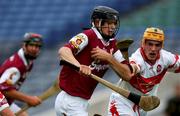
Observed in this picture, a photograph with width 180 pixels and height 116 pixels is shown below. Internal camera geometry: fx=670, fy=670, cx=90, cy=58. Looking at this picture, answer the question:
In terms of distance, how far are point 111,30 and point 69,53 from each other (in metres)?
0.58

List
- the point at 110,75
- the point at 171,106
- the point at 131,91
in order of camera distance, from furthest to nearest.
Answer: the point at 110,75, the point at 171,106, the point at 131,91

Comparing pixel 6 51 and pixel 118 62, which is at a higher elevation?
pixel 118 62

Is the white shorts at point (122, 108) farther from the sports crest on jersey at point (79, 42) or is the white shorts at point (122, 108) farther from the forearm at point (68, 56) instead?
the forearm at point (68, 56)

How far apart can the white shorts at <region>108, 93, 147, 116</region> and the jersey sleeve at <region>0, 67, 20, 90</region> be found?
2.05m

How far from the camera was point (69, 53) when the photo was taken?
692 centimetres

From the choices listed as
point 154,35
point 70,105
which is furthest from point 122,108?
point 154,35

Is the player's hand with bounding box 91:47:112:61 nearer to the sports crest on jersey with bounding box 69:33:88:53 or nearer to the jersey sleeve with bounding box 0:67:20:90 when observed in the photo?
the sports crest on jersey with bounding box 69:33:88:53

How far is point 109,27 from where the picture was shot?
721 cm

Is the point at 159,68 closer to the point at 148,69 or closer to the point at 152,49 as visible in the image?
the point at 148,69

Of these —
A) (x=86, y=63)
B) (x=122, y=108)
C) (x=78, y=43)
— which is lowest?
(x=122, y=108)

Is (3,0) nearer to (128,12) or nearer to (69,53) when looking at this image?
(128,12)

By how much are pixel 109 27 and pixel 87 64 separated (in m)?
0.46

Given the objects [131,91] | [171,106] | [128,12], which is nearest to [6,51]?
[128,12]

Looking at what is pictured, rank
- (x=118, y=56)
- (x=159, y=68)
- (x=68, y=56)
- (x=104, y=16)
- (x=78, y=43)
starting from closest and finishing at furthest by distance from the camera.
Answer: (x=68, y=56), (x=78, y=43), (x=104, y=16), (x=118, y=56), (x=159, y=68)
